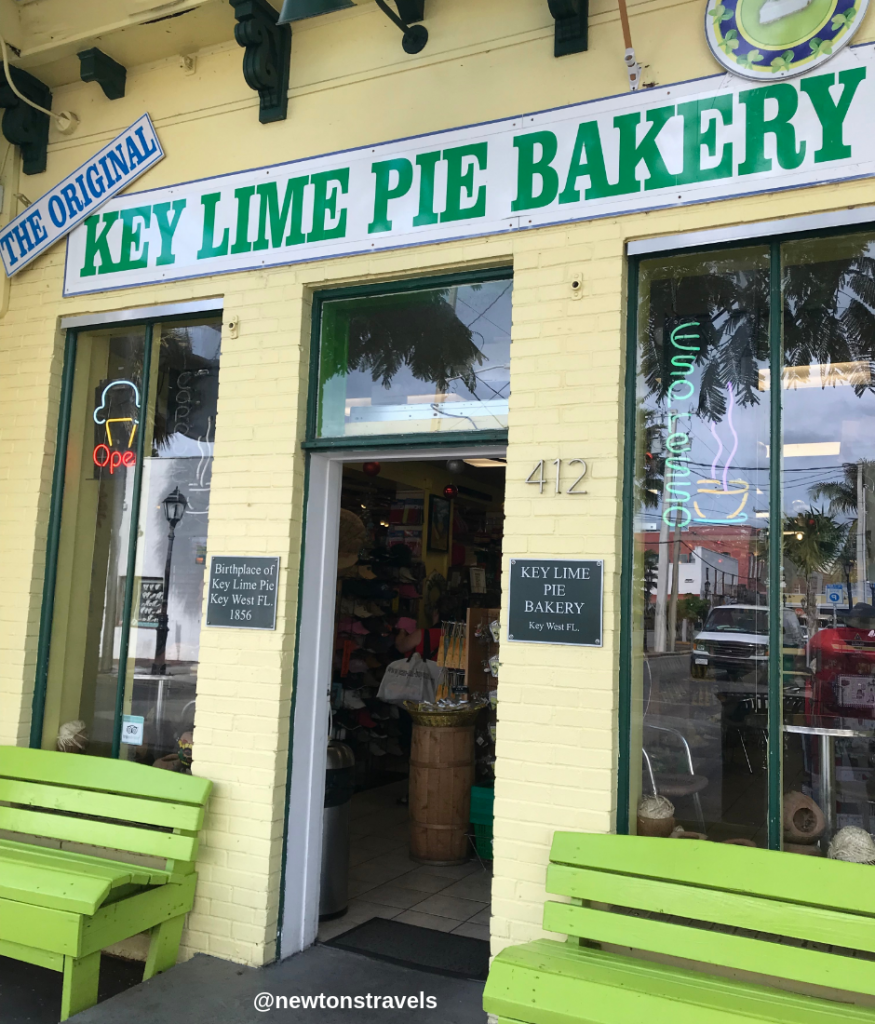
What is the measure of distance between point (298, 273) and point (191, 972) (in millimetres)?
3485

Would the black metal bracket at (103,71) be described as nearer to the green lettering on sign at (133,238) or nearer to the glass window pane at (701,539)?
the green lettering on sign at (133,238)

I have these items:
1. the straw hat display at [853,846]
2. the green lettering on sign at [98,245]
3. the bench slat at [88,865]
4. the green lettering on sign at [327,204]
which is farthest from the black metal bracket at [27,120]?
the straw hat display at [853,846]

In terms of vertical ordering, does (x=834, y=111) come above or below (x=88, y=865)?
above

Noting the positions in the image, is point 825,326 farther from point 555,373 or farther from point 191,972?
point 191,972

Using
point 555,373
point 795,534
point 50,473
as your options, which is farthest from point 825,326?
point 50,473

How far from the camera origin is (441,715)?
584 cm

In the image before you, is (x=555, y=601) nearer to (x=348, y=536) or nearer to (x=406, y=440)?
(x=406, y=440)

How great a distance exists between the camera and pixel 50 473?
5180 millimetres

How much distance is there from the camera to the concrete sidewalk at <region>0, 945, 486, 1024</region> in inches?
143

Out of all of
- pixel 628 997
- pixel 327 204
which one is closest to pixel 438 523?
pixel 327 204

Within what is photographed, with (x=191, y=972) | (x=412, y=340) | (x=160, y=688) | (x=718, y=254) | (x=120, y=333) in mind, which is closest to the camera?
(x=718, y=254)

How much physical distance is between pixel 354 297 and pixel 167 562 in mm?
1880

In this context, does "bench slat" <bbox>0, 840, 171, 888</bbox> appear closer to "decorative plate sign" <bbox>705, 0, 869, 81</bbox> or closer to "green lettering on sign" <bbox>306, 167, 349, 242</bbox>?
"green lettering on sign" <bbox>306, 167, 349, 242</bbox>

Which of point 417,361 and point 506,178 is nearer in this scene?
point 506,178
